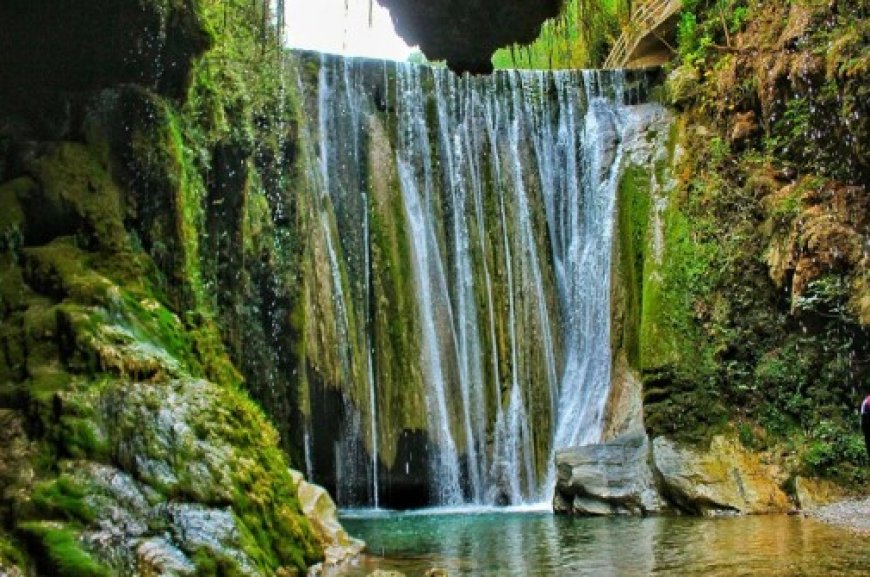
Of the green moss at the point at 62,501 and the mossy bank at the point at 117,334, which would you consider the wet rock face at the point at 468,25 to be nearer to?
the mossy bank at the point at 117,334

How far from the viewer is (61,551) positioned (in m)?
5.20

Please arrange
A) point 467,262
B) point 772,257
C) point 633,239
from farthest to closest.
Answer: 1. point 467,262
2. point 633,239
3. point 772,257

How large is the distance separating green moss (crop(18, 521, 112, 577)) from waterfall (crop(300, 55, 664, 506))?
9184 millimetres

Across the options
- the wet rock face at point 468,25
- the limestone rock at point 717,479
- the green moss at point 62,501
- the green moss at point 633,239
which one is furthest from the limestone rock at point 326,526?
the green moss at point 633,239

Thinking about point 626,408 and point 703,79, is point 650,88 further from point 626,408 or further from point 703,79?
point 626,408

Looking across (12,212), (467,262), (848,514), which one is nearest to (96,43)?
(12,212)

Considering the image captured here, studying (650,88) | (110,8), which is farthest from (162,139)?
(650,88)

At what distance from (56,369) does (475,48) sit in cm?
385

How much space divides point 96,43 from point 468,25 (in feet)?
12.1

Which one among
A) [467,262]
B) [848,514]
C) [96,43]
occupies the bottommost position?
[848,514]

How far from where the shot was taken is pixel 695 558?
7660mm

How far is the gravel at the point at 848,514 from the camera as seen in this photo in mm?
9095

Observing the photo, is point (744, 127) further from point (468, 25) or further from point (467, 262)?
point (468, 25)

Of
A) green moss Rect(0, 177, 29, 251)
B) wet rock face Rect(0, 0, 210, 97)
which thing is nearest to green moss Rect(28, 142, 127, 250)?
green moss Rect(0, 177, 29, 251)
